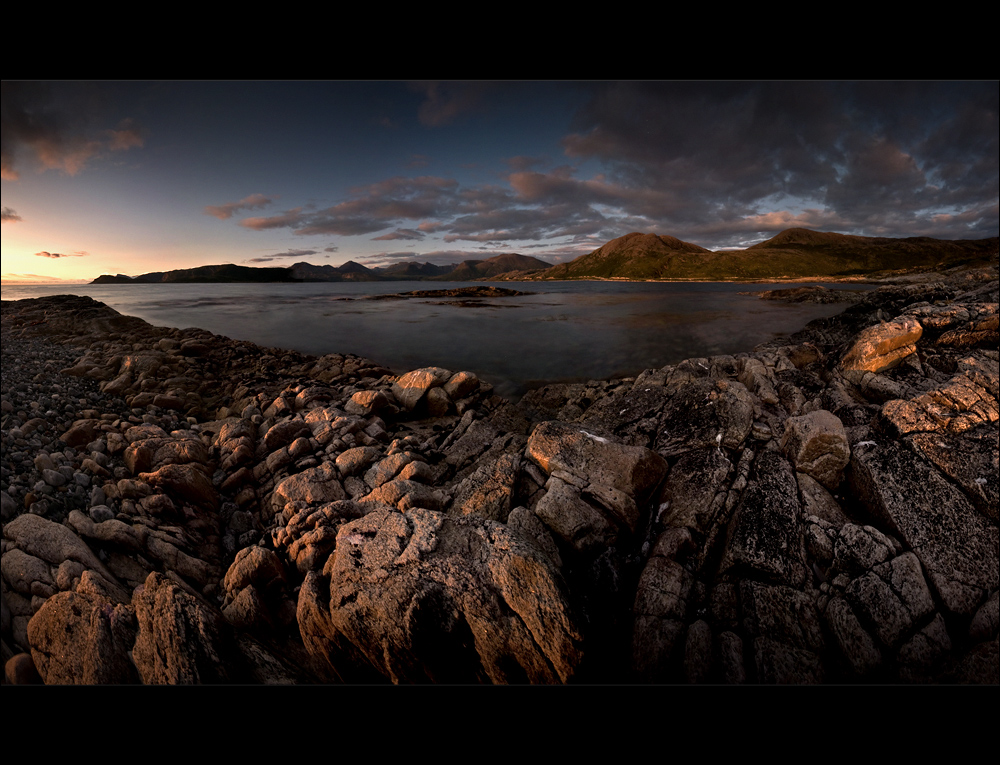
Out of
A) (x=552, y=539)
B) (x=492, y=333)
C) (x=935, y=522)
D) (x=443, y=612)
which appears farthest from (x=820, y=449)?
(x=492, y=333)

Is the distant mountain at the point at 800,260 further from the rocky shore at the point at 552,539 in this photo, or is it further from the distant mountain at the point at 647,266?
the rocky shore at the point at 552,539

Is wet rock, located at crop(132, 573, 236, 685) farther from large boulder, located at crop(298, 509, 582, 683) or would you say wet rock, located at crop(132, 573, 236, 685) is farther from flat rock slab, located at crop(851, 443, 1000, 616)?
flat rock slab, located at crop(851, 443, 1000, 616)

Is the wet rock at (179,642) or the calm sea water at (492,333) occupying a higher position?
the calm sea water at (492,333)

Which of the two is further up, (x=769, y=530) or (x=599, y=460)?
(x=599, y=460)

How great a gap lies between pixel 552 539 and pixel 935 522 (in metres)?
4.33

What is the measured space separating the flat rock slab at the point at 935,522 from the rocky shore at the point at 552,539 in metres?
0.02

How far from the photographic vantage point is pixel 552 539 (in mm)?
4203

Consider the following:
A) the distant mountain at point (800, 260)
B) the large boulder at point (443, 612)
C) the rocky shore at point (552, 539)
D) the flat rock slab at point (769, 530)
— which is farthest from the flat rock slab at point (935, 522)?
the distant mountain at point (800, 260)

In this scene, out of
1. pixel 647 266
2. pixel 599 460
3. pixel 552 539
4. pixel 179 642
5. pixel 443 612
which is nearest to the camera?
pixel 179 642

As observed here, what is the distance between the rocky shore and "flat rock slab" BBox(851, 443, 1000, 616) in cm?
2

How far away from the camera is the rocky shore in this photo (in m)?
3.07

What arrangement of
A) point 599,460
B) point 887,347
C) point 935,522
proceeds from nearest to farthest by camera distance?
1. point 935,522
2. point 599,460
3. point 887,347

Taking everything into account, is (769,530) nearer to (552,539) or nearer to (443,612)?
(552,539)

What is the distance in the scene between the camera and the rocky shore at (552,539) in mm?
3070
